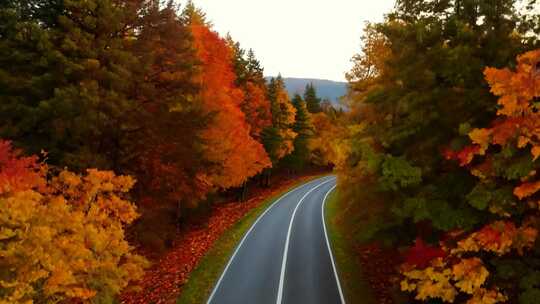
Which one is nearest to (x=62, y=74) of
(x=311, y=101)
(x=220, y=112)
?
(x=220, y=112)

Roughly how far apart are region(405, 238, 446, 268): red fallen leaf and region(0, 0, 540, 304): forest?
4 centimetres

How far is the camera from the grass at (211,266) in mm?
17625

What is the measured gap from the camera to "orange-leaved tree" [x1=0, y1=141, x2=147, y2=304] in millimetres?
8328

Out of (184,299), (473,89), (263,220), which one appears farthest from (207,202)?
(473,89)

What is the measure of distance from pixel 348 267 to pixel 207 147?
10368 millimetres

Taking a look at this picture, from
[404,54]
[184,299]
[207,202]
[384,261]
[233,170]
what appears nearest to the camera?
[404,54]

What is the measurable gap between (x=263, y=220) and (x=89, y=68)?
18.9 meters

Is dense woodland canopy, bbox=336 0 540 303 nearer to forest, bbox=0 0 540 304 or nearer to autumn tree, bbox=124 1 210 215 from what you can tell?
forest, bbox=0 0 540 304

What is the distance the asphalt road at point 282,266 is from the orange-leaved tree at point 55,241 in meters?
7.05

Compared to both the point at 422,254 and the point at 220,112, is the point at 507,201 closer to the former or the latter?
the point at 422,254

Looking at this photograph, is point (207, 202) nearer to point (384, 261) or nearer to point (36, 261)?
point (384, 261)

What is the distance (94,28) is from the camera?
15.8 metres

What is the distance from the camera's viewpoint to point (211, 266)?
21156mm

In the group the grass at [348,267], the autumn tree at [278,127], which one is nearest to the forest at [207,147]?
the grass at [348,267]
